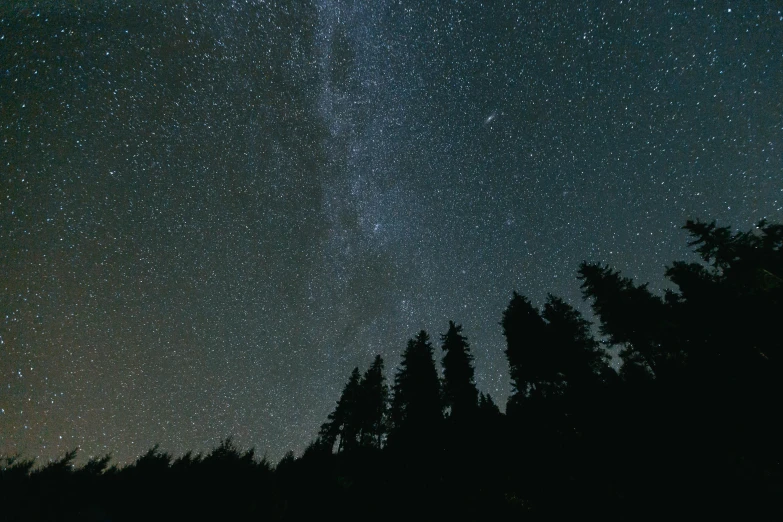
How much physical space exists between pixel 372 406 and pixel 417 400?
23.8ft

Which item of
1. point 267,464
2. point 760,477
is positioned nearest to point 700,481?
point 760,477

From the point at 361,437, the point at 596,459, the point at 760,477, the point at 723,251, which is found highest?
the point at 723,251

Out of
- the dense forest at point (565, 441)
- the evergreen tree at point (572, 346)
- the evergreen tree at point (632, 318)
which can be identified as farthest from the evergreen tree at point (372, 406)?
the evergreen tree at point (632, 318)

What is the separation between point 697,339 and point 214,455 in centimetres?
3643

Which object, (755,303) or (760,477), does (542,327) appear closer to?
(755,303)

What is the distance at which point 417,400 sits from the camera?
27.2 m

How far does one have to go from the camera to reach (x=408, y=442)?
23.3m

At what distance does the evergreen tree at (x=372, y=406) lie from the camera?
104ft

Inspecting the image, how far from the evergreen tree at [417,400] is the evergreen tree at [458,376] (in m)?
1.29

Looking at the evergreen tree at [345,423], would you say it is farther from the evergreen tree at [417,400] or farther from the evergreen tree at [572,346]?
the evergreen tree at [572,346]

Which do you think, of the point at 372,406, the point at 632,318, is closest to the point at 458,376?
the point at 372,406

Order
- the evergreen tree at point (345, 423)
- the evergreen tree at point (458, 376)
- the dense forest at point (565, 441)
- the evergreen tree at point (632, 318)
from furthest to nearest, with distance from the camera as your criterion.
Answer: the evergreen tree at point (345, 423) < the evergreen tree at point (458, 376) < the evergreen tree at point (632, 318) < the dense forest at point (565, 441)

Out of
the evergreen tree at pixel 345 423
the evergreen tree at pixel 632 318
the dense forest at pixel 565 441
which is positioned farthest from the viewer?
the evergreen tree at pixel 345 423

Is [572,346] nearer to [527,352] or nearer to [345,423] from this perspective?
[527,352]
